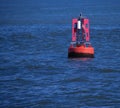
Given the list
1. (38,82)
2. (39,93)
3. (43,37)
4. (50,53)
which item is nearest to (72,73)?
(38,82)

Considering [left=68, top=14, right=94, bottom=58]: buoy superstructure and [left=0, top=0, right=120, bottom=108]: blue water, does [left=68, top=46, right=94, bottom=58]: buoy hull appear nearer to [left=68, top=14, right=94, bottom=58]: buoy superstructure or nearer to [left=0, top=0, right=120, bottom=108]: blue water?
[left=68, top=14, right=94, bottom=58]: buoy superstructure

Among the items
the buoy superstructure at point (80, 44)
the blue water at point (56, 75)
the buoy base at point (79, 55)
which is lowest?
the blue water at point (56, 75)

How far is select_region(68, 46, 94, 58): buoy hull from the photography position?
5616 cm

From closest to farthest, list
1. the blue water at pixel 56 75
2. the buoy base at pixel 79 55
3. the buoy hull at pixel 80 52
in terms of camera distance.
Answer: the blue water at pixel 56 75, the buoy hull at pixel 80 52, the buoy base at pixel 79 55

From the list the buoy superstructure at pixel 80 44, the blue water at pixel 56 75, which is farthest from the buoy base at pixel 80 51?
the blue water at pixel 56 75

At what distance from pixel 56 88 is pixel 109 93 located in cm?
357

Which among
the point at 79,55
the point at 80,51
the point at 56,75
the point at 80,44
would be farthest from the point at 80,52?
the point at 56,75

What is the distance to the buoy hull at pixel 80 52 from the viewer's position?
56.2m

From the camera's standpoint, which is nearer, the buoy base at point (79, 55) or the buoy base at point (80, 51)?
the buoy base at point (80, 51)

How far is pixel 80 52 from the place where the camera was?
56375mm

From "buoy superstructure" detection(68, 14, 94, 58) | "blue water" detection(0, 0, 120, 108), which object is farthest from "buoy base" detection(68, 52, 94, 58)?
"blue water" detection(0, 0, 120, 108)

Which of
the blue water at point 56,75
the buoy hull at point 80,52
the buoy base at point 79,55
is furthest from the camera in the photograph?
the buoy base at point 79,55

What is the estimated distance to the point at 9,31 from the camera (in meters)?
91.1

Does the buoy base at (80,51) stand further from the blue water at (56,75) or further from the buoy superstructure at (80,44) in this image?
the blue water at (56,75)
